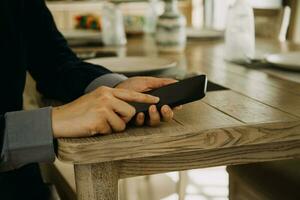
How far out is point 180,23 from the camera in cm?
168

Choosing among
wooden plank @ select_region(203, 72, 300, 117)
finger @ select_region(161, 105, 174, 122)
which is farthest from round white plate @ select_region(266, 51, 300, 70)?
finger @ select_region(161, 105, 174, 122)

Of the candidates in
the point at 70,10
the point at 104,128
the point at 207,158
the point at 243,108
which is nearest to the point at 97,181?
the point at 104,128

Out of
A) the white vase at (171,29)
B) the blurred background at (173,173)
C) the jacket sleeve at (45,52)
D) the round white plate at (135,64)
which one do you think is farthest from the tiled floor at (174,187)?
the jacket sleeve at (45,52)

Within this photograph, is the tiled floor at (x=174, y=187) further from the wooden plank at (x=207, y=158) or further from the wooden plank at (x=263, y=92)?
the wooden plank at (x=207, y=158)

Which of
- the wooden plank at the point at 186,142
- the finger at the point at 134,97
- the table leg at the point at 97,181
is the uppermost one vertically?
the finger at the point at 134,97

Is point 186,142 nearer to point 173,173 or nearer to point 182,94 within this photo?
point 182,94

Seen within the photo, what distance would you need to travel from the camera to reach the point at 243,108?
836 millimetres

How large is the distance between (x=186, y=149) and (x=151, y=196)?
5.29 ft

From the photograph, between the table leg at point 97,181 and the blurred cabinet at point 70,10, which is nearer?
the table leg at point 97,181

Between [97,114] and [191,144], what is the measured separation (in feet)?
0.50

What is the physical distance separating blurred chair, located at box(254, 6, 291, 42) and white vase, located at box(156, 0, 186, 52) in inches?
31.5

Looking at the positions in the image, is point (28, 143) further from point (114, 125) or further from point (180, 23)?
point (180, 23)

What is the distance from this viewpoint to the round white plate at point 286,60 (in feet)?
3.93

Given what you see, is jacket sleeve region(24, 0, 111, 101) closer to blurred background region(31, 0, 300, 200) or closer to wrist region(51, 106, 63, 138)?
wrist region(51, 106, 63, 138)
